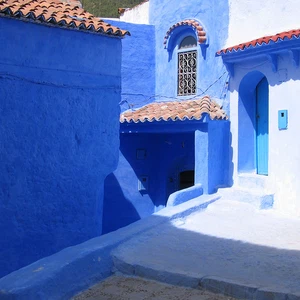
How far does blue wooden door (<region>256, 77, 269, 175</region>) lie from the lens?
11.7m

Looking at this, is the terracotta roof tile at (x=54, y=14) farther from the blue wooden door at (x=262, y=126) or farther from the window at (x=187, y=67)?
the blue wooden door at (x=262, y=126)

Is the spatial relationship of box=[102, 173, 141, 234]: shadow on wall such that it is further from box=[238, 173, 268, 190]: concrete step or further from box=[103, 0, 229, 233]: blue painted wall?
box=[238, 173, 268, 190]: concrete step

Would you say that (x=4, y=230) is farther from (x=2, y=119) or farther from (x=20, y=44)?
(x=20, y=44)

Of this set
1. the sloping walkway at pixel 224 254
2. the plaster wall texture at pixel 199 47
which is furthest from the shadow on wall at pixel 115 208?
the sloping walkway at pixel 224 254

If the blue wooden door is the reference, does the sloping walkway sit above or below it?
below

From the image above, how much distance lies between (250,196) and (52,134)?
4.37 meters

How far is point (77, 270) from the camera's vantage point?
5.83m

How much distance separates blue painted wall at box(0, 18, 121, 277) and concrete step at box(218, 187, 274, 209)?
2.74 meters

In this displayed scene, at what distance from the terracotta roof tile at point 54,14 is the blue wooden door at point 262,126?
12.6 ft

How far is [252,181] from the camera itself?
11.3 m

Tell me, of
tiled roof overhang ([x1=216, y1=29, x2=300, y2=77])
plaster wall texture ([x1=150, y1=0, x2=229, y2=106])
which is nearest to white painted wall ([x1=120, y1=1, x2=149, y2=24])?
plaster wall texture ([x1=150, y1=0, x2=229, y2=106])

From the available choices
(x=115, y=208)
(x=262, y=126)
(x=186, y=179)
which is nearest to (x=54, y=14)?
(x=262, y=126)

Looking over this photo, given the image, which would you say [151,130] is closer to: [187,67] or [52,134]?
[187,67]

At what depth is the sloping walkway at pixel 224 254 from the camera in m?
5.63
